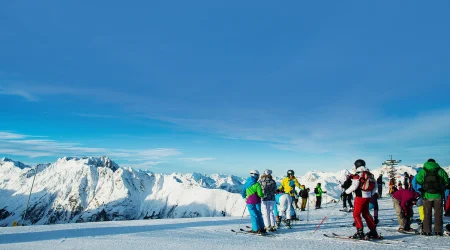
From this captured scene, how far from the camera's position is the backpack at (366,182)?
8.17 m

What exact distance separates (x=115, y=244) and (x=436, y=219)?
9.53 meters

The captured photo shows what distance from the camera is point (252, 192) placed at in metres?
10.0

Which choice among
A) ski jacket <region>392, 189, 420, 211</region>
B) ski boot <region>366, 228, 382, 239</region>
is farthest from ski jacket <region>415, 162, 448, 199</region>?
ski boot <region>366, 228, 382, 239</region>

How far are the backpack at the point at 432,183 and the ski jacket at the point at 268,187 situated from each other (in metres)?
4.86

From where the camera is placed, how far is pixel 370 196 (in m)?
8.26

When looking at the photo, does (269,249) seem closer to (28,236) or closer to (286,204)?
(286,204)

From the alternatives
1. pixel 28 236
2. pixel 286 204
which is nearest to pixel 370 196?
pixel 286 204

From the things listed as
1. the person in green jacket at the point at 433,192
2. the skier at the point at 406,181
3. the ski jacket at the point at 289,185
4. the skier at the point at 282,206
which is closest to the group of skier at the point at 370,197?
the person in green jacket at the point at 433,192

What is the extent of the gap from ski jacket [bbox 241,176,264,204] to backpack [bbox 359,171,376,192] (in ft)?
10.4

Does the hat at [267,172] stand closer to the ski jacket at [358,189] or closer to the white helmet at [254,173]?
the white helmet at [254,173]

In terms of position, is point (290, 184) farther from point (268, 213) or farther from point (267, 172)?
point (268, 213)

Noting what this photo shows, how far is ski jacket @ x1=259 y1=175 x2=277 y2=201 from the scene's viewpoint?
36.2ft

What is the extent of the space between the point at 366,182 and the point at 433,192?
256 centimetres

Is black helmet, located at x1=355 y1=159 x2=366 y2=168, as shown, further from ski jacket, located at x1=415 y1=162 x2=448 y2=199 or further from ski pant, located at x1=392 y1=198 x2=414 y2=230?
ski pant, located at x1=392 y1=198 x2=414 y2=230
